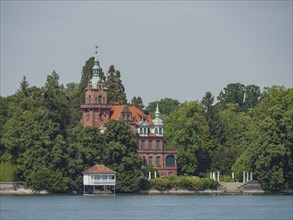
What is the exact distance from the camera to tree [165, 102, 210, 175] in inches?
5512

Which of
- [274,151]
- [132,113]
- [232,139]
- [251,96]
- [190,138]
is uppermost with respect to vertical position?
[251,96]

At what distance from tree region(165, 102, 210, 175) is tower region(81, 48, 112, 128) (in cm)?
795

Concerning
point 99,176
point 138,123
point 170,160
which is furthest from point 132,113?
point 99,176

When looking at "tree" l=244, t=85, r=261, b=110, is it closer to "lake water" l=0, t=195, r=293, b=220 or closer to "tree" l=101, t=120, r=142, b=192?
"lake water" l=0, t=195, r=293, b=220

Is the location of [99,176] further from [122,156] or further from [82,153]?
[122,156]

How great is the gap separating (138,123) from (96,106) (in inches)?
192

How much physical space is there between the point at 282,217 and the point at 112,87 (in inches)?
2451

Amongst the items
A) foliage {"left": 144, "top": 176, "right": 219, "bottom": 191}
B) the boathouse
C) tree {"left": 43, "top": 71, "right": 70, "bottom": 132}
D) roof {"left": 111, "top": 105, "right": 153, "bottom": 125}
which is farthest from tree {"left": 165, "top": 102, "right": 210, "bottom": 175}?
the boathouse

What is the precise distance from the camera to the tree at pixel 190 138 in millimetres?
140000

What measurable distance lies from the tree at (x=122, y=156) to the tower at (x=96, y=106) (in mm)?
14132

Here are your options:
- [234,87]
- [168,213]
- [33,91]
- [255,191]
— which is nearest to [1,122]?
[33,91]

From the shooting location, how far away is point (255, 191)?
129 metres

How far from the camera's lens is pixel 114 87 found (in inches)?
5915

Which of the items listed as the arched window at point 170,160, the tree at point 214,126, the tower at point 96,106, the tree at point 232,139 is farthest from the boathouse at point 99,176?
the tree at point 214,126
